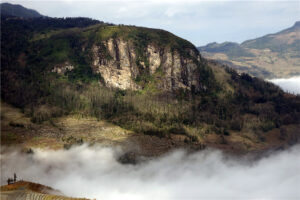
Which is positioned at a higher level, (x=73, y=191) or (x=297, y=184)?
(x=73, y=191)

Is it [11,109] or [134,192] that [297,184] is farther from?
[11,109]

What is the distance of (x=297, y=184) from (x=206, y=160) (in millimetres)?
80949

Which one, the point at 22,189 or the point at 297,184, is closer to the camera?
the point at 22,189

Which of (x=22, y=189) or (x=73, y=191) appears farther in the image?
(x=73, y=191)

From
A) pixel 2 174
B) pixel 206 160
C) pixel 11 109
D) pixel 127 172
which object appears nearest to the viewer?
pixel 2 174

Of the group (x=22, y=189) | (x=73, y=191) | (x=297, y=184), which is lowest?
(x=297, y=184)

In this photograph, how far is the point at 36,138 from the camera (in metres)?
146

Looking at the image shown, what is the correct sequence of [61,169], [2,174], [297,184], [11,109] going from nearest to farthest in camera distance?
1. [2,174]
2. [61,169]
3. [11,109]
4. [297,184]

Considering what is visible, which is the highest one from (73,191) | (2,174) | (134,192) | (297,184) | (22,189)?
(22,189)

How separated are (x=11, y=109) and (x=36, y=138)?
27.8 metres

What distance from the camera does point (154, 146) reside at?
6619 inches

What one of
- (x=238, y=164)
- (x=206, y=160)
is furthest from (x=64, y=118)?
(x=238, y=164)

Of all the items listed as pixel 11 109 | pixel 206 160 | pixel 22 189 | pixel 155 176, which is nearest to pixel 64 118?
pixel 11 109

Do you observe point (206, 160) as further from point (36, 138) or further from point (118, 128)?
point (36, 138)
